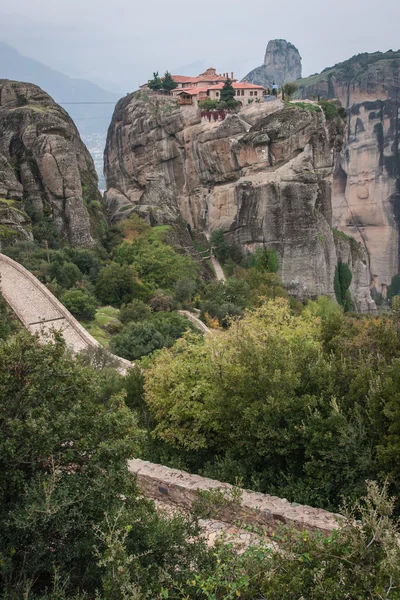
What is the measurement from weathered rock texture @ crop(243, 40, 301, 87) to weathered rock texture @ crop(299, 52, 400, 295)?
57.3m

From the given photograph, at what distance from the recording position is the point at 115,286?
26484 millimetres

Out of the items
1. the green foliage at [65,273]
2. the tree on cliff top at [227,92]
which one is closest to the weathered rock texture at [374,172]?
the tree on cliff top at [227,92]

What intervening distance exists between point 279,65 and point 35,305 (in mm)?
121449

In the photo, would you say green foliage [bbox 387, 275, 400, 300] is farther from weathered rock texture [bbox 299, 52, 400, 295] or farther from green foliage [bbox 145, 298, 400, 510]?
green foliage [bbox 145, 298, 400, 510]

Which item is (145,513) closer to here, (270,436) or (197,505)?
(197,505)

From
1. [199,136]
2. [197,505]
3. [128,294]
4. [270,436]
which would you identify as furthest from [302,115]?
[197,505]

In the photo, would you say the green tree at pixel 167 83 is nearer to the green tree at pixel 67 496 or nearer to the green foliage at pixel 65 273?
the green foliage at pixel 65 273

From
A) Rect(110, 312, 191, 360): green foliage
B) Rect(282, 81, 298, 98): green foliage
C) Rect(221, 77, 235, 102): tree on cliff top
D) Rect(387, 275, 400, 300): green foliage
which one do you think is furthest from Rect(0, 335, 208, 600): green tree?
Rect(387, 275, 400, 300): green foliage

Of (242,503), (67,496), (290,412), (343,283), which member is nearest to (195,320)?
(290,412)

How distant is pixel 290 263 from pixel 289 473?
3256cm

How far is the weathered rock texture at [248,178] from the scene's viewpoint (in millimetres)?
38750

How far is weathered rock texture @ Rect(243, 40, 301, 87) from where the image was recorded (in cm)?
12344

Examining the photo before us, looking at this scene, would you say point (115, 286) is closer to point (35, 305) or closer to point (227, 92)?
point (35, 305)

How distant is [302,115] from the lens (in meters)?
38.6
